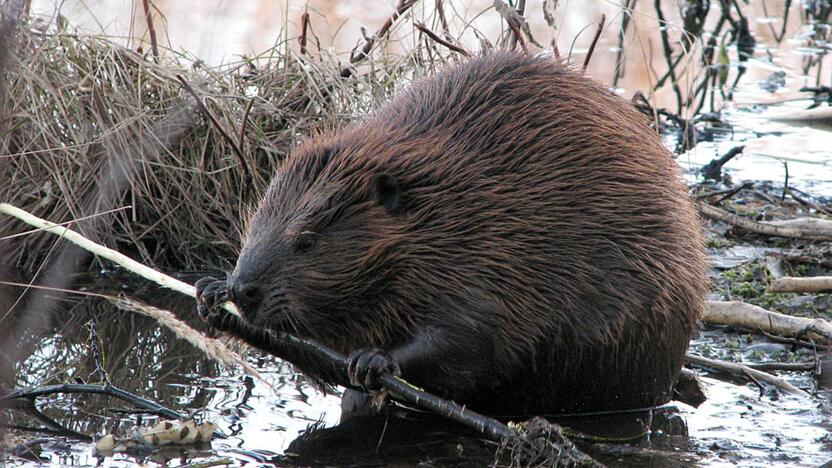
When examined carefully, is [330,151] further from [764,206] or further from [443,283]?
[764,206]

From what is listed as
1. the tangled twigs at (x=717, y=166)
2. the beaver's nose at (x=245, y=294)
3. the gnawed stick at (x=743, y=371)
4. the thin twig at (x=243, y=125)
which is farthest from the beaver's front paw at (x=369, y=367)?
the tangled twigs at (x=717, y=166)

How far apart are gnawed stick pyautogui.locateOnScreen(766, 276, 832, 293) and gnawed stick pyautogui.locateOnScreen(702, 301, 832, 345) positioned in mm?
244

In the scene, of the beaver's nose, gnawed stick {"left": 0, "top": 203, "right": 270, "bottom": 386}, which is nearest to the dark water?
gnawed stick {"left": 0, "top": 203, "right": 270, "bottom": 386}

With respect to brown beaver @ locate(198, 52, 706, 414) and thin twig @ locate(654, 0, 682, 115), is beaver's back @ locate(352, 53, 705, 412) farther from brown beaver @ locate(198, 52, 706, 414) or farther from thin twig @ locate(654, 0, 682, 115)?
thin twig @ locate(654, 0, 682, 115)

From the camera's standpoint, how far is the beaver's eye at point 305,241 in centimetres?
343

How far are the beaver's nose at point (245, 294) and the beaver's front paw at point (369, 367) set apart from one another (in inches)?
12.7

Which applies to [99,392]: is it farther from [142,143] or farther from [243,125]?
[142,143]

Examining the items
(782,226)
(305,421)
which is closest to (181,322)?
(305,421)

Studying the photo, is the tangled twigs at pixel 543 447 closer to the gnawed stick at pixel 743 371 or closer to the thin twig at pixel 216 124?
the gnawed stick at pixel 743 371

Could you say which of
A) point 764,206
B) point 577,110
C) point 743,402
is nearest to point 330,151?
point 577,110

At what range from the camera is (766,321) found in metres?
4.61

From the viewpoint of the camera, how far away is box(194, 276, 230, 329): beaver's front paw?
3588mm

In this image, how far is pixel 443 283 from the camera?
3.49 m

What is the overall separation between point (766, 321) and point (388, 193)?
1903 mm
